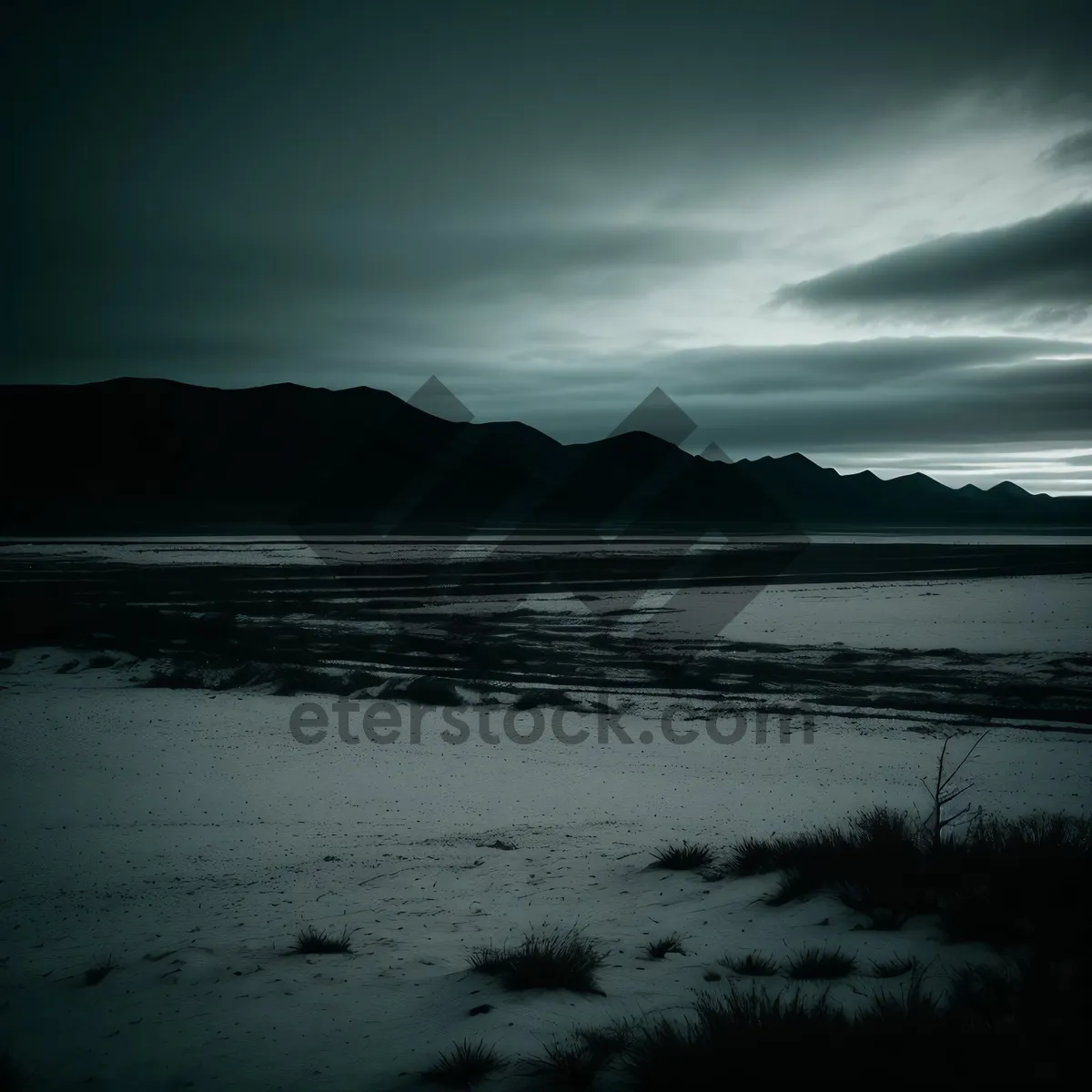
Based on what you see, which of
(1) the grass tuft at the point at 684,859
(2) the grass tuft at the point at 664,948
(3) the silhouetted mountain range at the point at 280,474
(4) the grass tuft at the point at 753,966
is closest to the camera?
(4) the grass tuft at the point at 753,966

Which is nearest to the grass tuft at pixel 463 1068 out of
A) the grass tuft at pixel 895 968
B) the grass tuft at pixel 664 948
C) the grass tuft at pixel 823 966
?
the grass tuft at pixel 664 948

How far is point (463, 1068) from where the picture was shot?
354cm

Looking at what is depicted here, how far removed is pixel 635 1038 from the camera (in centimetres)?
364

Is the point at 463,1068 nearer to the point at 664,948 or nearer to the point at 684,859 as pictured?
the point at 664,948

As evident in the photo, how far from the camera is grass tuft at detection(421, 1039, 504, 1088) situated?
11.5 ft

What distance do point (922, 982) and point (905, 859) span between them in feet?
4.67

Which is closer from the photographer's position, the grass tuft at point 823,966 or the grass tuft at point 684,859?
the grass tuft at point 823,966

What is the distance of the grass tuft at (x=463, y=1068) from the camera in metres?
3.51

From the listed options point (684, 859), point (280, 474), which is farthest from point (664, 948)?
point (280, 474)

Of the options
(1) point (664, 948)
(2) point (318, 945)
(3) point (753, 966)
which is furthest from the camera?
(2) point (318, 945)

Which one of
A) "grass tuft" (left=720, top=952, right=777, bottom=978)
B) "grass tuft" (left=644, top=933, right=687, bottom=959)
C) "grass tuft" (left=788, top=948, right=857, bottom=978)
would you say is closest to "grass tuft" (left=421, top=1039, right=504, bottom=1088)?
"grass tuft" (left=644, top=933, right=687, bottom=959)

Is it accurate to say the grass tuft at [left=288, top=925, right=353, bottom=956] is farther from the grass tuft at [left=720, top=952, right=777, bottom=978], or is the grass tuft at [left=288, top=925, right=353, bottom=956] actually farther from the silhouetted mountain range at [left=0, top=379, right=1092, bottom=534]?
the silhouetted mountain range at [left=0, top=379, right=1092, bottom=534]

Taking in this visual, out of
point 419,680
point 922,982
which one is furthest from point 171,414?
point 922,982

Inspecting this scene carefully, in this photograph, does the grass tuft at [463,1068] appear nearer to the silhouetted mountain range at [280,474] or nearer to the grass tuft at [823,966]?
the grass tuft at [823,966]
